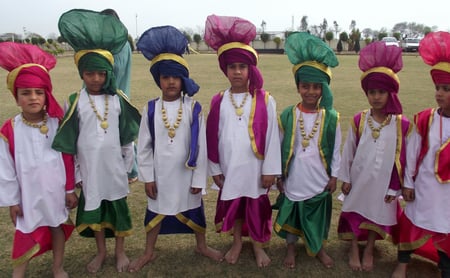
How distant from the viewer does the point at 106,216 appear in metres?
3.14

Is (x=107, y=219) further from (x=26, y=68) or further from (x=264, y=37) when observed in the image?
(x=264, y=37)

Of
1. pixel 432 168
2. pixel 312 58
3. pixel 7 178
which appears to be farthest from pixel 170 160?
pixel 432 168

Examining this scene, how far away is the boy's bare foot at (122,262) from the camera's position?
123 inches

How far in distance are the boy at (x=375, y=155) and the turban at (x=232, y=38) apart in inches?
35.3

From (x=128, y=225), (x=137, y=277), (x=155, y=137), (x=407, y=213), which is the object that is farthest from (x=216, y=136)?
(x=407, y=213)

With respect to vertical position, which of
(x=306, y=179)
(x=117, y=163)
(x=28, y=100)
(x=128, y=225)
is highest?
(x=28, y=100)

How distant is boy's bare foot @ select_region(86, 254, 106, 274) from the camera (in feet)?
10.2

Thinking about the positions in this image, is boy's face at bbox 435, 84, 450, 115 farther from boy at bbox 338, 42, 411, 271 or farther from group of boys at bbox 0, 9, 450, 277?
boy at bbox 338, 42, 411, 271

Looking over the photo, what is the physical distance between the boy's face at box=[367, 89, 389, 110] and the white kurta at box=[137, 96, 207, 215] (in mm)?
1363

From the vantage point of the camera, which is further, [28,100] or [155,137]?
[155,137]

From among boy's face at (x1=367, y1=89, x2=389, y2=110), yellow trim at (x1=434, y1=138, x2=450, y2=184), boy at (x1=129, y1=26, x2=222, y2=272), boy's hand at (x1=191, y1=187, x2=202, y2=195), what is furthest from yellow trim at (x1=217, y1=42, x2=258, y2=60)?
yellow trim at (x1=434, y1=138, x2=450, y2=184)

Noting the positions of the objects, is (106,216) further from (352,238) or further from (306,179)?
(352,238)

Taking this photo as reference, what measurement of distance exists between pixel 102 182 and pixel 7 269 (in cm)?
111

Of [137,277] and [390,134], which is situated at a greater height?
[390,134]
